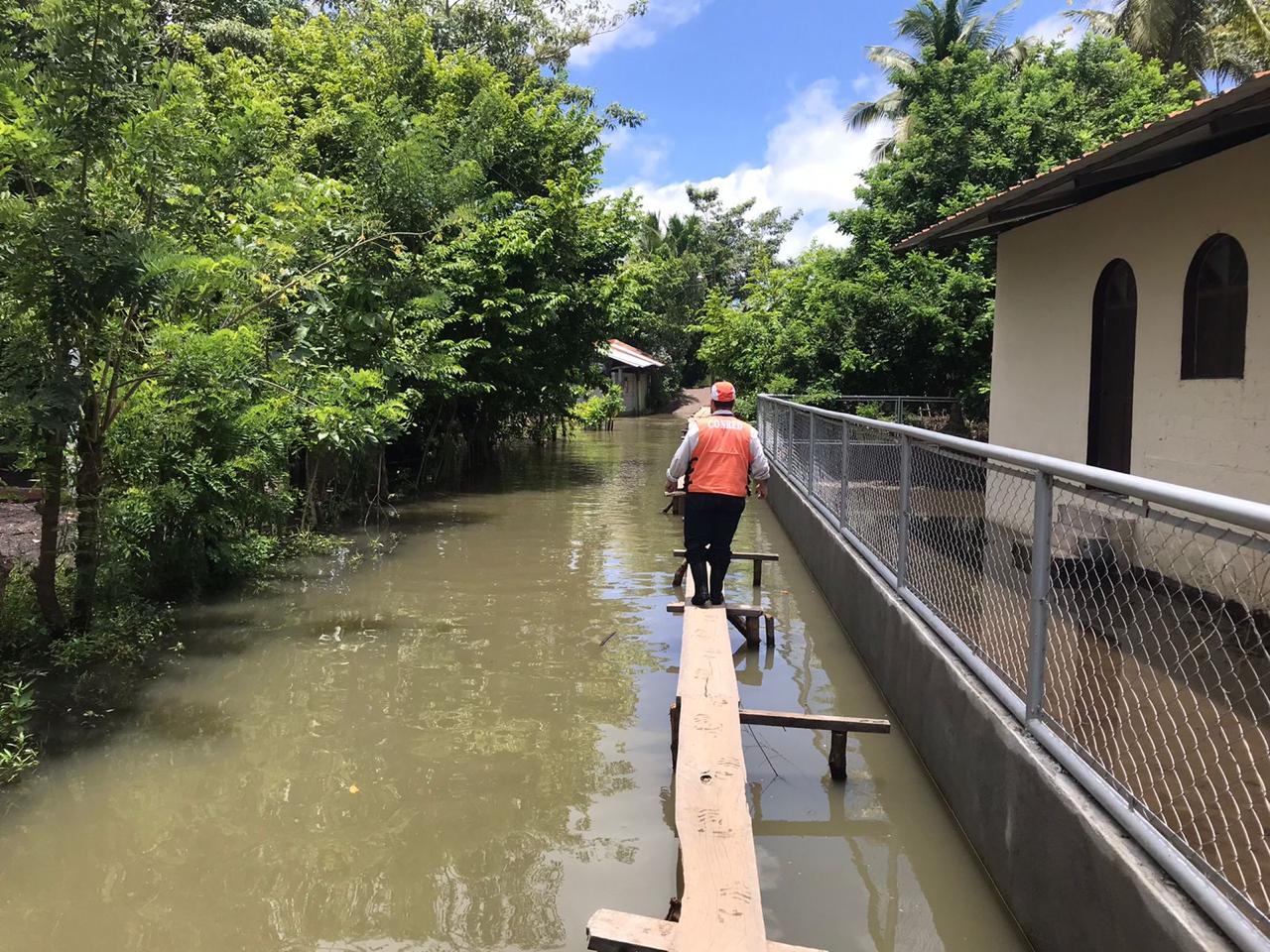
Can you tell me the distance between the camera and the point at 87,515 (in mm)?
7195

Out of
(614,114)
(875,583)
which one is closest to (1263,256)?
(875,583)

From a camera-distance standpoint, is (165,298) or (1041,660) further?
(165,298)

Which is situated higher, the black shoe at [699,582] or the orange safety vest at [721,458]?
the orange safety vest at [721,458]

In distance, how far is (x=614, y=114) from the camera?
2942cm

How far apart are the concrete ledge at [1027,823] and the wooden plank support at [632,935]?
2.90ft

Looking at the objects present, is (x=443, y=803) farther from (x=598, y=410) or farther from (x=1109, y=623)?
(x=598, y=410)

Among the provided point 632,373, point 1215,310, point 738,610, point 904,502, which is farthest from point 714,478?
point 632,373

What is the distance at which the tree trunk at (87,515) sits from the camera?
7047mm

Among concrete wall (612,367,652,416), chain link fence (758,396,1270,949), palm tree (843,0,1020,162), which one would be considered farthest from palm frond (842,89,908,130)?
chain link fence (758,396,1270,949)

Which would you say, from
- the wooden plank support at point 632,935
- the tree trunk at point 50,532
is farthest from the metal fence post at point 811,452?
the wooden plank support at point 632,935

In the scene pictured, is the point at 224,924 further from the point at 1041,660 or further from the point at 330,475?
the point at 330,475

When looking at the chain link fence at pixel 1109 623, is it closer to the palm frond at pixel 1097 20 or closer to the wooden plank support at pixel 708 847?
the wooden plank support at pixel 708 847

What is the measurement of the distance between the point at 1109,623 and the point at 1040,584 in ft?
7.82

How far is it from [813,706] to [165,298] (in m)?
4.94
